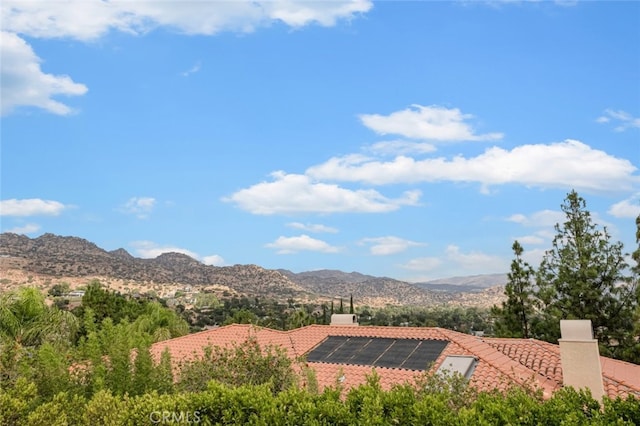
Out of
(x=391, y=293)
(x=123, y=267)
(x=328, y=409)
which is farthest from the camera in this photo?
(x=391, y=293)

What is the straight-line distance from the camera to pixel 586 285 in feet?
97.8

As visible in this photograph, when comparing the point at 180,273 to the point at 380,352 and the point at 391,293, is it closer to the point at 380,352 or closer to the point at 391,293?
the point at 391,293

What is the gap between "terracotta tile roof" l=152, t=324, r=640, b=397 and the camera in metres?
13.5

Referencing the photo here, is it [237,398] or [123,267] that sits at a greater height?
[123,267]

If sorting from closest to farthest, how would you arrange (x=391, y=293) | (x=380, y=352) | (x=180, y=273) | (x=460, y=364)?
(x=460, y=364)
(x=380, y=352)
(x=180, y=273)
(x=391, y=293)

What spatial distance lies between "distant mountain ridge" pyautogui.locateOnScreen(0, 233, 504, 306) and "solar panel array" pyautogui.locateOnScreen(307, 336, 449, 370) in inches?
2518

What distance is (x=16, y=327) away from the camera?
1628cm

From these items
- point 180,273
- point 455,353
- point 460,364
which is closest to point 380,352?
point 455,353

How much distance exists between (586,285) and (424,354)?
19541 millimetres

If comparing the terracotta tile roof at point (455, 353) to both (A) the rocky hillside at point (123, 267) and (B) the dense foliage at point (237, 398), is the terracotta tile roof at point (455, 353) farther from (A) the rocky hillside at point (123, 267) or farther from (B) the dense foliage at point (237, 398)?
(A) the rocky hillside at point (123, 267)

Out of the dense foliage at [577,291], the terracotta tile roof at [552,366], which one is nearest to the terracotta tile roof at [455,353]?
the terracotta tile roof at [552,366]

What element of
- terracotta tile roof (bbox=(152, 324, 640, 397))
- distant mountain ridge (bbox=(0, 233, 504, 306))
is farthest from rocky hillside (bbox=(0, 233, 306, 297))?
terracotta tile roof (bbox=(152, 324, 640, 397))

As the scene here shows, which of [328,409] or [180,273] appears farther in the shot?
[180,273]

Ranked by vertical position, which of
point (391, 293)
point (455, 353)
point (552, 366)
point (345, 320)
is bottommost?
point (391, 293)
